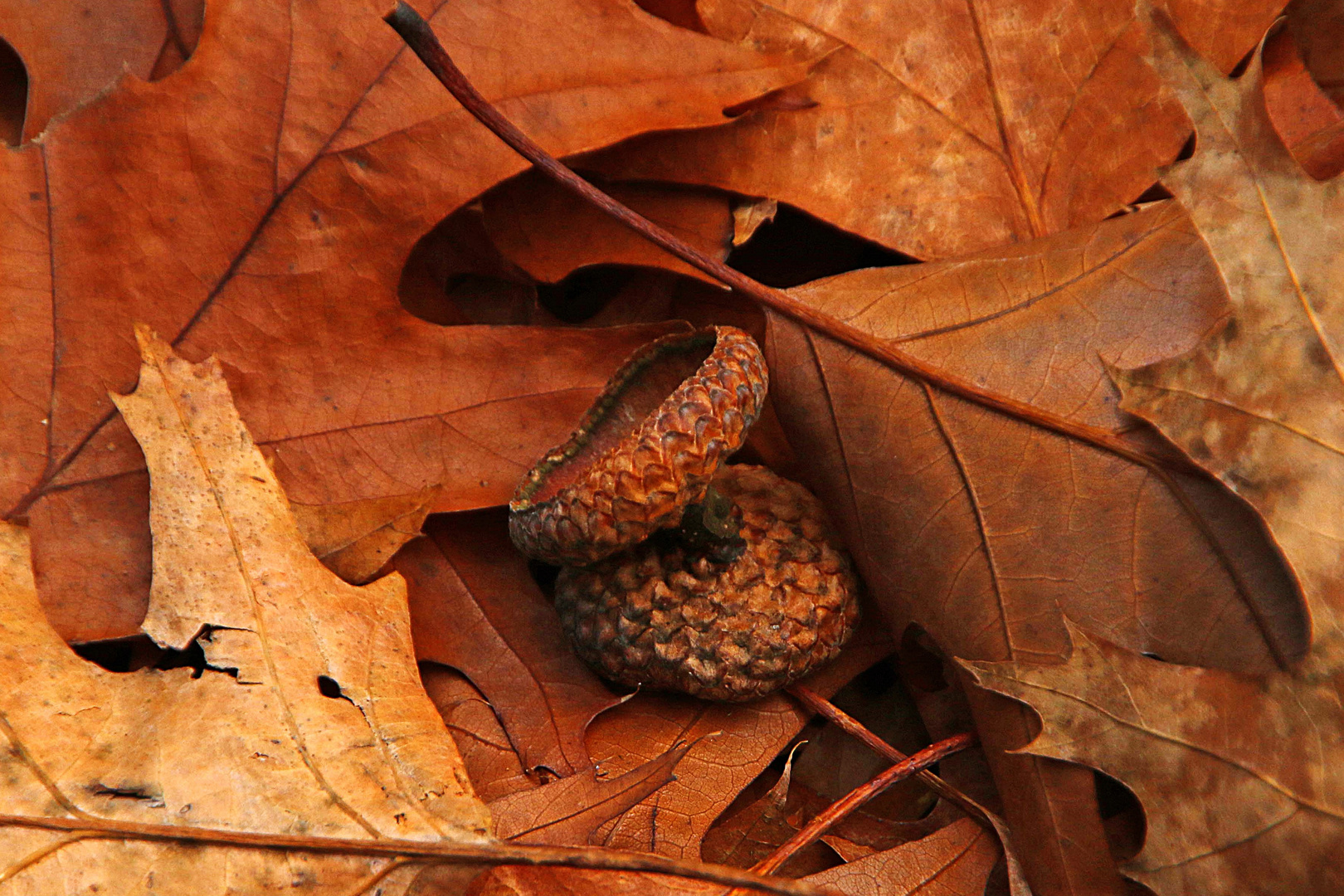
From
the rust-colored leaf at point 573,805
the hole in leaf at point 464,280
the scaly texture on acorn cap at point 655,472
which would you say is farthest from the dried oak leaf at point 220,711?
the hole in leaf at point 464,280

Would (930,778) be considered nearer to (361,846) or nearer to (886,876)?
(886,876)

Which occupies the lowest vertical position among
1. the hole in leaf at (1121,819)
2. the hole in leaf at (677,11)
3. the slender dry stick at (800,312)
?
the hole in leaf at (1121,819)

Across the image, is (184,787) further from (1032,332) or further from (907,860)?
(1032,332)

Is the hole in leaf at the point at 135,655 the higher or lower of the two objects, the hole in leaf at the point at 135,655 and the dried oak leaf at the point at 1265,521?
the lower

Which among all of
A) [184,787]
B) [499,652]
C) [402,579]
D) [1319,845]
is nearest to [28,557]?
[184,787]

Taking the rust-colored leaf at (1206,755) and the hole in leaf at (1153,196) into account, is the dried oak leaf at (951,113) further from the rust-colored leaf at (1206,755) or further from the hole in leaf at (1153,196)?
the rust-colored leaf at (1206,755)

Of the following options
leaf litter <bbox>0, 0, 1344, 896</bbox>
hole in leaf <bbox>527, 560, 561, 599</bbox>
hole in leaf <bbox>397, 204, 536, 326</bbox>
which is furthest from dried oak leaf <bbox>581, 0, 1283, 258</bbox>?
hole in leaf <bbox>527, 560, 561, 599</bbox>

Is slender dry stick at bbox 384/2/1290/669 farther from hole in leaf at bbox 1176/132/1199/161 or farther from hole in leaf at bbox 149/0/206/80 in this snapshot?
hole in leaf at bbox 1176/132/1199/161
